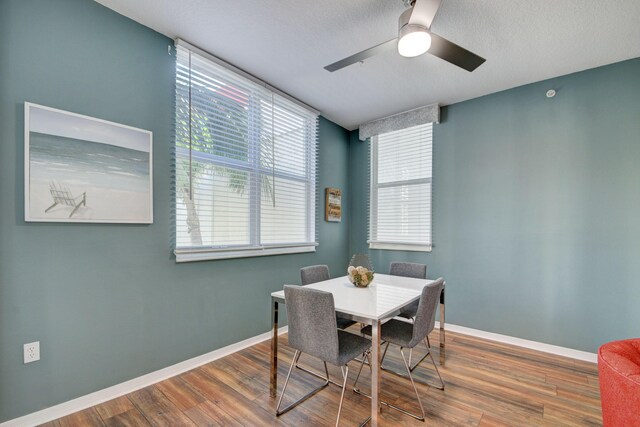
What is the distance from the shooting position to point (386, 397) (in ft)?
6.57

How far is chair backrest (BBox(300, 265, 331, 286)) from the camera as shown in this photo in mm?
2480

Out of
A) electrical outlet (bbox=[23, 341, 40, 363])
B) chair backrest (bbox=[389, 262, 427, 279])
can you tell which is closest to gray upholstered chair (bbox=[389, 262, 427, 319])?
chair backrest (bbox=[389, 262, 427, 279])

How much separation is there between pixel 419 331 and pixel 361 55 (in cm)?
186

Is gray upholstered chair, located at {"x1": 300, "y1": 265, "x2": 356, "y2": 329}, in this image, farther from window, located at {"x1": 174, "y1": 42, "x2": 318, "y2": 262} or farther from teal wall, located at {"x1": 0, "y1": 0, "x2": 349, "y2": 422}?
teal wall, located at {"x1": 0, "y1": 0, "x2": 349, "y2": 422}

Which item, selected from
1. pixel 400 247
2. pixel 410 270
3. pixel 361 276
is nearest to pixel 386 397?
pixel 361 276

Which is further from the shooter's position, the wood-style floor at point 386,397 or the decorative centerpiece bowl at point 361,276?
the decorative centerpiece bowl at point 361,276

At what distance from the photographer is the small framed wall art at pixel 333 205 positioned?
3885 millimetres

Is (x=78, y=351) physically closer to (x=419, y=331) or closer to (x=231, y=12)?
(x=419, y=331)

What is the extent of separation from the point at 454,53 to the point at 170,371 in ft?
10.2

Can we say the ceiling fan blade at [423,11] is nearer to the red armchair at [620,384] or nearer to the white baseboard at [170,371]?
the red armchair at [620,384]

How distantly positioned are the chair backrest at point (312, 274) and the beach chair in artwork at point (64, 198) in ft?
5.35

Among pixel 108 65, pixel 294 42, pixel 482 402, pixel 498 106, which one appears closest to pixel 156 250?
pixel 108 65

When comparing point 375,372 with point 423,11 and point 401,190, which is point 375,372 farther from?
point 401,190

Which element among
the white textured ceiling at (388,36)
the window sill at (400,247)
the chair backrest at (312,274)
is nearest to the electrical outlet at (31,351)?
the chair backrest at (312,274)
